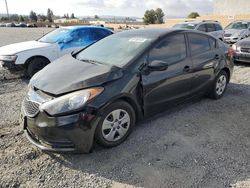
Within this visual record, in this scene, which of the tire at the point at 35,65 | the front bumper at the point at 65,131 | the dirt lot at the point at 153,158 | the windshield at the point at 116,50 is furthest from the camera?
the tire at the point at 35,65

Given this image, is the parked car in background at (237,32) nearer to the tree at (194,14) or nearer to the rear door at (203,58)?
the rear door at (203,58)

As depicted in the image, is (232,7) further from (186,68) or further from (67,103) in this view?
(67,103)

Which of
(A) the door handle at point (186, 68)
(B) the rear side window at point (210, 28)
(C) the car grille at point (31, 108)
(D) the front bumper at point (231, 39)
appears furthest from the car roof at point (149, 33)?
(D) the front bumper at point (231, 39)

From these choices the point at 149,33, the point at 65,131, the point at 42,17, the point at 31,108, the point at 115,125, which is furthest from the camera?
the point at 42,17

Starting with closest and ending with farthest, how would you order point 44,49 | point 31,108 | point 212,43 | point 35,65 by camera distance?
1. point 31,108
2. point 212,43
3. point 35,65
4. point 44,49

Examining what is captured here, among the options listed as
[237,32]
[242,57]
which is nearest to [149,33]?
[242,57]

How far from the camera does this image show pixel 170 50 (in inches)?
175

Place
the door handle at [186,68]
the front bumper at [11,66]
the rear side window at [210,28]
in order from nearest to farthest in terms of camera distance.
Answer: the door handle at [186,68] → the front bumper at [11,66] → the rear side window at [210,28]

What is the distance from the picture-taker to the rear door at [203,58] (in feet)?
16.0

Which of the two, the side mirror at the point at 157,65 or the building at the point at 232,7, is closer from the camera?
the side mirror at the point at 157,65

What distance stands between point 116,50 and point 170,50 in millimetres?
891

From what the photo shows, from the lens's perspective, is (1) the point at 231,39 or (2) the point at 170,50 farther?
(1) the point at 231,39

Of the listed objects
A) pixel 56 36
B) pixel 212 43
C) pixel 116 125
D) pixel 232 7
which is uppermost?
pixel 212 43

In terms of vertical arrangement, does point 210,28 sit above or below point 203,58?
below
